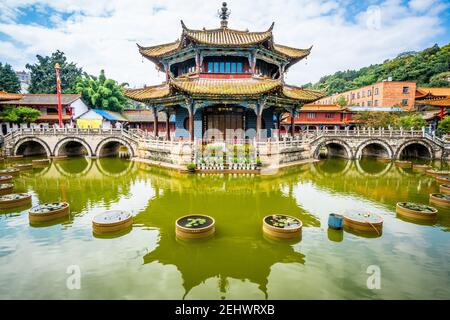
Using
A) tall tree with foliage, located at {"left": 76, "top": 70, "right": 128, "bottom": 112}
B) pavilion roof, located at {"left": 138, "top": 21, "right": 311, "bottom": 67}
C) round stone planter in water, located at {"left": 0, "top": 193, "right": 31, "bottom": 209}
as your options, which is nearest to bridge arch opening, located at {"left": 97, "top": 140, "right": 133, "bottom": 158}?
pavilion roof, located at {"left": 138, "top": 21, "right": 311, "bottom": 67}

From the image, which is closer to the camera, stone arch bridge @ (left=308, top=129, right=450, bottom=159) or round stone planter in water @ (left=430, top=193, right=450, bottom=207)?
round stone planter in water @ (left=430, top=193, right=450, bottom=207)

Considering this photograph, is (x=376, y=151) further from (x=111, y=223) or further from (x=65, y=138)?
(x=65, y=138)

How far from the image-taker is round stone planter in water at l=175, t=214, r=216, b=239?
8477 millimetres

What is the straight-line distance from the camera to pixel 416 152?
32.7m

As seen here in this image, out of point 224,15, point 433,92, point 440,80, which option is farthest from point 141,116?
point 440,80

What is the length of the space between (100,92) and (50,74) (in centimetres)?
2021

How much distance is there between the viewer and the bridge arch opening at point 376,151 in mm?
29508

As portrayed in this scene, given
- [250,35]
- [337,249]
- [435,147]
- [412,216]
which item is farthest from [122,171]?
[435,147]

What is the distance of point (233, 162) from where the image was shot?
760 inches

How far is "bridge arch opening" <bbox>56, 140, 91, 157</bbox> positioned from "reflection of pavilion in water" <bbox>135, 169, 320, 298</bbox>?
21.6 metres

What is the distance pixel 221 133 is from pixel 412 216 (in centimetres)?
1659

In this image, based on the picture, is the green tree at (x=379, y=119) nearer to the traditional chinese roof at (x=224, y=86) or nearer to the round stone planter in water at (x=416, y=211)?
the traditional chinese roof at (x=224, y=86)

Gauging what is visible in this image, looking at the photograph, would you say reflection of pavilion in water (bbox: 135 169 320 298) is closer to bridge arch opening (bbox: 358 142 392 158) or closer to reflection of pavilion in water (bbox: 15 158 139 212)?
reflection of pavilion in water (bbox: 15 158 139 212)
